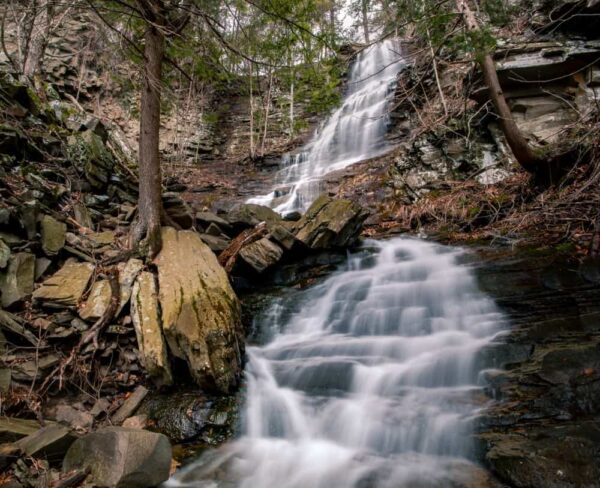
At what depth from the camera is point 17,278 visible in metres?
4.69

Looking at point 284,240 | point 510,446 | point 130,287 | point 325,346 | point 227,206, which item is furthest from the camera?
point 227,206

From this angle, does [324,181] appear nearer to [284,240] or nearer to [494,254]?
[284,240]

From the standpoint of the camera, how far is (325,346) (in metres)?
5.71

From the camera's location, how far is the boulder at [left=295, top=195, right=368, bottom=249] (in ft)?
25.6

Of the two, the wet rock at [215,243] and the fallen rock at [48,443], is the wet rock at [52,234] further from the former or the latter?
the fallen rock at [48,443]

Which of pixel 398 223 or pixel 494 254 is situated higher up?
pixel 398 223

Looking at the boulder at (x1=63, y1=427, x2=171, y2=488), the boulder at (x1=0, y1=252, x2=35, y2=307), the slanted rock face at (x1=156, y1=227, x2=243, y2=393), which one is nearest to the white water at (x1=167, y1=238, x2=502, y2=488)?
the boulder at (x1=63, y1=427, x2=171, y2=488)

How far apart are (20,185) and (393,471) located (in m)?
6.44

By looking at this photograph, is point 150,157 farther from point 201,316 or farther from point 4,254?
point 201,316

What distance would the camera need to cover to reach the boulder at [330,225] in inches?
308

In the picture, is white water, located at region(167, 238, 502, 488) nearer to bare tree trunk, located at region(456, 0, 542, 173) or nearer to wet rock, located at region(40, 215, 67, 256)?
bare tree trunk, located at region(456, 0, 542, 173)

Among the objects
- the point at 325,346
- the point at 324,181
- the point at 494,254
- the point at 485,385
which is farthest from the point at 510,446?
the point at 324,181

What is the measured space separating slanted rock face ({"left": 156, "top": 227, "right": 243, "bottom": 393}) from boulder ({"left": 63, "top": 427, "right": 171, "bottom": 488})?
1141 millimetres

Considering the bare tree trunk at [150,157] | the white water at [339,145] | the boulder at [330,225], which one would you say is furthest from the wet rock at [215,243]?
the white water at [339,145]
